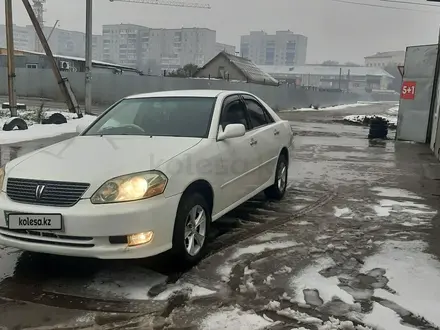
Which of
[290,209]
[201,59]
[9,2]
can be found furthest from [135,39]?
[290,209]

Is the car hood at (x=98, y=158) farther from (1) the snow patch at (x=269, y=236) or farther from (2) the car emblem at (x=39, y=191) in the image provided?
(1) the snow patch at (x=269, y=236)

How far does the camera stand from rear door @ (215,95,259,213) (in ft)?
15.4

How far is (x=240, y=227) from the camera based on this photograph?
5391 mm

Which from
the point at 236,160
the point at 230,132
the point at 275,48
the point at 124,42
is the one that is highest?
the point at 275,48

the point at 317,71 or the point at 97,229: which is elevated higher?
the point at 317,71

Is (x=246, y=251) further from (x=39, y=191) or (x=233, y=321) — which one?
(x=39, y=191)

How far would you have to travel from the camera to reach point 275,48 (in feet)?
350

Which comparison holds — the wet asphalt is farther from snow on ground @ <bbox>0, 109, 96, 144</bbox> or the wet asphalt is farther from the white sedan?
snow on ground @ <bbox>0, 109, 96, 144</bbox>

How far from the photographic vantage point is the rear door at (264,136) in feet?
18.7

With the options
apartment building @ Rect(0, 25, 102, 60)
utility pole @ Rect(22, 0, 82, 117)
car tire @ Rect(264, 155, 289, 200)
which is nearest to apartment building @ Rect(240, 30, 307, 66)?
apartment building @ Rect(0, 25, 102, 60)

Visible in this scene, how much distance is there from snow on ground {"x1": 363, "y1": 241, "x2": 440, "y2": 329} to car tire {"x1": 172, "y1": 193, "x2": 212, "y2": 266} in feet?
4.88

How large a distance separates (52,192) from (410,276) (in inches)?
119

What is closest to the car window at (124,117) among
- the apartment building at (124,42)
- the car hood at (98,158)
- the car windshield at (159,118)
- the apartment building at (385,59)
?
the car windshield at (159,118)

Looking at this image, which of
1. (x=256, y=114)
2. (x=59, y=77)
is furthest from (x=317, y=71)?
(x=256, y=114)
